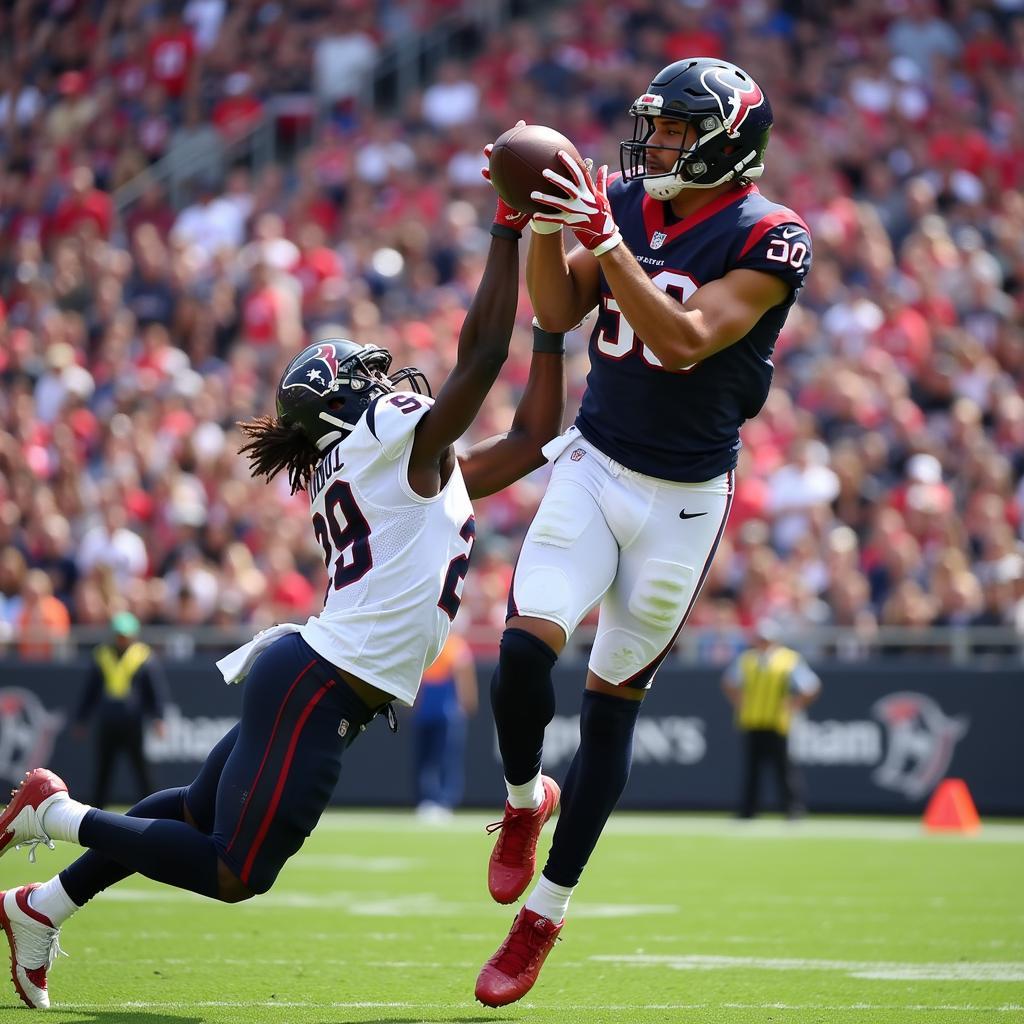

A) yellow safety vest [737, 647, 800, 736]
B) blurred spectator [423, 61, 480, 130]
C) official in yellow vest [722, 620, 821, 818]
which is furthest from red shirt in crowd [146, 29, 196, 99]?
yellow safety vest [737, 647, 800, 736]

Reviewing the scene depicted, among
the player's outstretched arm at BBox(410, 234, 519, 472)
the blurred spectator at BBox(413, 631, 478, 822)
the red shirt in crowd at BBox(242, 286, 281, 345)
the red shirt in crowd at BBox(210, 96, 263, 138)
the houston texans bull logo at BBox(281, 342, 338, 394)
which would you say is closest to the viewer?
the player's outstretched arm at BBox(410, 234, 519, 472)

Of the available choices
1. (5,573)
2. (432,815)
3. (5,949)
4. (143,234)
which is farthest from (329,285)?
(5,949)

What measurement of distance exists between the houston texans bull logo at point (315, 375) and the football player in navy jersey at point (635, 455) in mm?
597

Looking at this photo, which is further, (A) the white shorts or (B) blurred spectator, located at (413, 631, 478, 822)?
(B) blurred spectator, located at (413, 631, 478, 822)

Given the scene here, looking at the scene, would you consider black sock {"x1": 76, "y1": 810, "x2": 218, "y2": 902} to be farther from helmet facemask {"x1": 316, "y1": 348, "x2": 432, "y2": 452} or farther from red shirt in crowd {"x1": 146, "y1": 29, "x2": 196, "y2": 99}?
red shirt in crowd {"x1": 146, "y1": 29, "x2": 196, "y2": 99}

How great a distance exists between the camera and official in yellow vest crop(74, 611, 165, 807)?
43.4 feet

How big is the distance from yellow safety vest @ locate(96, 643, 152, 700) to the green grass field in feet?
8.09

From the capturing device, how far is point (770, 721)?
1299 cm

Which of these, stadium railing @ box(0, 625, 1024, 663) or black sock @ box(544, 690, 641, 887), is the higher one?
black sock @ box(544, 690, 641, 887)

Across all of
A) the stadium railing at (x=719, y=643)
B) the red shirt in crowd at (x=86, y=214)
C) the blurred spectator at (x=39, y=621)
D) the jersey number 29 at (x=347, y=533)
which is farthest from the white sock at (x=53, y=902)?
the red shirt in crowd at (x=86, y=214)

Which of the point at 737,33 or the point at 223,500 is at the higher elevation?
the point at 737,33

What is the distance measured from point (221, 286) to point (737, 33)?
541 cm

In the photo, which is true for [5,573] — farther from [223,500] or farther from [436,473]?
[436,473]

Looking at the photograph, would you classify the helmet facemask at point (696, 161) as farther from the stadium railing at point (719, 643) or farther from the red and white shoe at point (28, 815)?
the stadium railing at point (719, 643)
